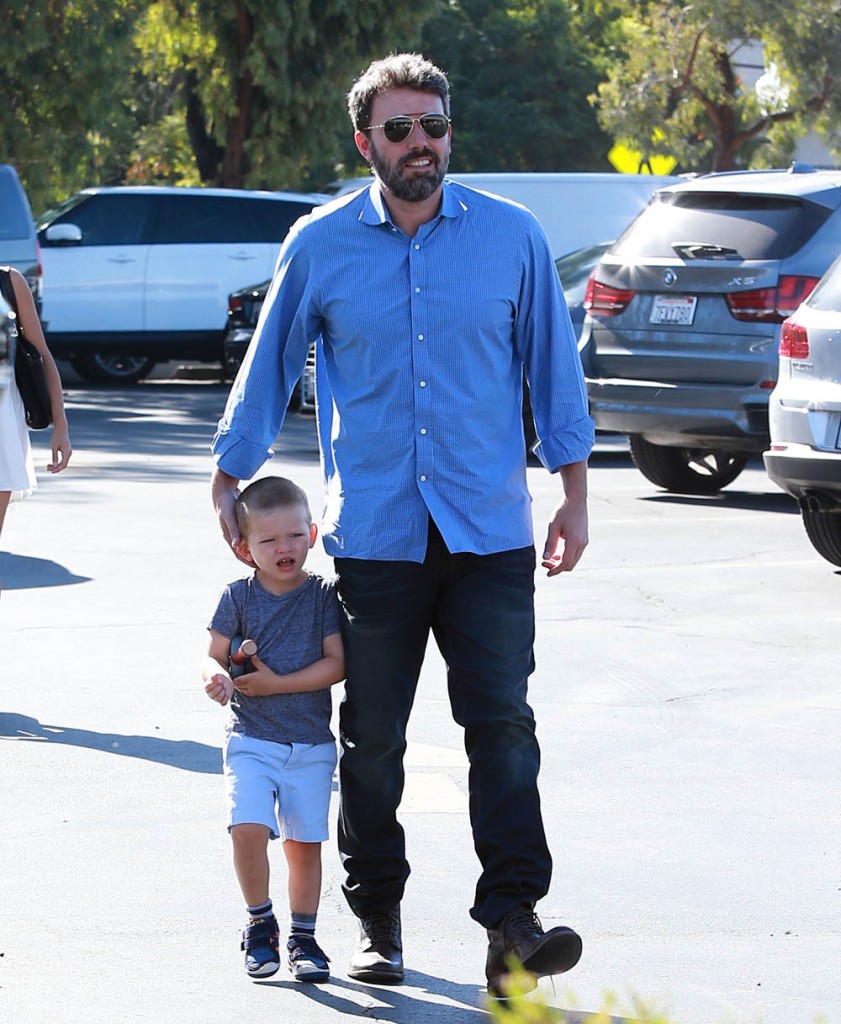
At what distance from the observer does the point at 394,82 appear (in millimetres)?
4309

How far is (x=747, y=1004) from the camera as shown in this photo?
4168mm

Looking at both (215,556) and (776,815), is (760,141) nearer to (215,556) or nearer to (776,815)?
(215,556)

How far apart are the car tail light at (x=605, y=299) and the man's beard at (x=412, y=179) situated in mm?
8165

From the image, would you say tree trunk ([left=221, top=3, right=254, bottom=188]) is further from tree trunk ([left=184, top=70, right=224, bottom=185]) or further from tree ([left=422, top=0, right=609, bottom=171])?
tree ([left=422, top=0, right=609, bottom=171])

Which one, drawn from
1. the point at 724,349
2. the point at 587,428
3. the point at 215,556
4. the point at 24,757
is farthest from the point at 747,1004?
the point at 724,349

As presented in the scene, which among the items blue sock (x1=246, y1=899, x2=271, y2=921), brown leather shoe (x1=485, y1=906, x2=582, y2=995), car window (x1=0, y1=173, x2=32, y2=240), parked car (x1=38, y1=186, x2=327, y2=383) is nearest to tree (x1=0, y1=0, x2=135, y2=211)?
parked car (x1=38, y1=186, x2=327, y2=383)

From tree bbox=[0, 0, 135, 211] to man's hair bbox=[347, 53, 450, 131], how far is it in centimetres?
2336

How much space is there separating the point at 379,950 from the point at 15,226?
15.4 metres

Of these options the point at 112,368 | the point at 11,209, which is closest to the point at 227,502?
the point at 11,209

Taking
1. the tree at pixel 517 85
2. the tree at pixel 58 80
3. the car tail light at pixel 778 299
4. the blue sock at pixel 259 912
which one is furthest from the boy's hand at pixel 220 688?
the tree at pixel 517 85

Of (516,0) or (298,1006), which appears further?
(516,0)

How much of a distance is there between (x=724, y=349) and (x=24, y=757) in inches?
262

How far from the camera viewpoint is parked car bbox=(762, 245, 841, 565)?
30.4 feet

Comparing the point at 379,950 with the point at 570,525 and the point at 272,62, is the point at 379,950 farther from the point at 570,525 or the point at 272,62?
the point at 272,62
